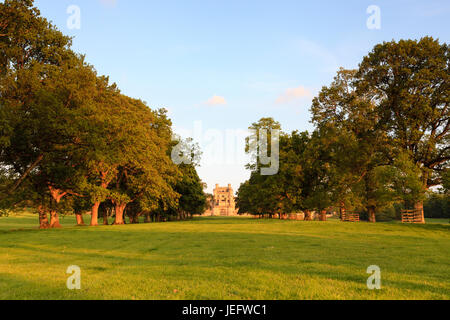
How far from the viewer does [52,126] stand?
25188mm

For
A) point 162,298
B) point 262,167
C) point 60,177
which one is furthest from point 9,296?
point 262,167

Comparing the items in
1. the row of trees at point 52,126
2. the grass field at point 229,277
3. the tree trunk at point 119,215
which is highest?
the row of trees at point 52,126

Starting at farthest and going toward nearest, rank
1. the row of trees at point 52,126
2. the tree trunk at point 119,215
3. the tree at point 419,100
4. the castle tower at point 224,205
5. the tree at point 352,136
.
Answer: the castle tower at point 224,205 < the tree trunk at point 119,215 < the tree at point 352,136 < the tree at point 419,100 < the row of trees at point 52,126

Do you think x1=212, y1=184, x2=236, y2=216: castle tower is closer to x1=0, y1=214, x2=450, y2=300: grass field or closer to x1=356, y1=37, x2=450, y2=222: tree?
x1=356, y1=37, x2=450, y2=222: tree

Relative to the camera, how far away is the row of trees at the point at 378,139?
99.7ft

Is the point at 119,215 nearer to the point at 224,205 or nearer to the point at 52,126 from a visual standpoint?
the point at 52,126

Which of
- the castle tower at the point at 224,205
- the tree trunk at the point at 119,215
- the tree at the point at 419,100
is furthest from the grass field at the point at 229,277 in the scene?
the castle tower at the point at 224,205

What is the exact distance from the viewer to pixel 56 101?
2580 centimetres

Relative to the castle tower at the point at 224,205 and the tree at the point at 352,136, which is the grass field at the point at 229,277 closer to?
the tree at the point at 352,136

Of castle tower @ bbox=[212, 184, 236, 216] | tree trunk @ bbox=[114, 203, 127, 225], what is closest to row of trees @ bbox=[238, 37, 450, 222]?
tree trunk @ bbox=[114, 203, 127, 225]

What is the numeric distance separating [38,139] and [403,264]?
2802 cm

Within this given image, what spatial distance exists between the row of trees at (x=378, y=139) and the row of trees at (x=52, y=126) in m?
22.5

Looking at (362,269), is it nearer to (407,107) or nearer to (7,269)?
(7,269)
